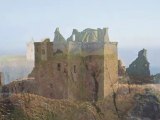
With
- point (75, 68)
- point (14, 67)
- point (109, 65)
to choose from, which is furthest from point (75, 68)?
point (14, 67)

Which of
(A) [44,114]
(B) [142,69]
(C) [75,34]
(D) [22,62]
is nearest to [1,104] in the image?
(A) [44,114]

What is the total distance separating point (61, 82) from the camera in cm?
5731

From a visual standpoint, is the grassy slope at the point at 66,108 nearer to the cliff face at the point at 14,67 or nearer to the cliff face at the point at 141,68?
the cliff face at the point at 141,68

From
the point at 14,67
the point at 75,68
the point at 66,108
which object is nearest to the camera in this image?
the point at 66,108

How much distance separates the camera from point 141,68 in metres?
70.5

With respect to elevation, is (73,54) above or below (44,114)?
above

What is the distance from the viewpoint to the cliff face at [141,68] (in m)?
70.0

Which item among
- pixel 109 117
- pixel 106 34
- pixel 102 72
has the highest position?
→ pixel 106 34

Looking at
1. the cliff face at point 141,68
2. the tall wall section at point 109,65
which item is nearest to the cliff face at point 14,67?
the cliff face at point 141,68

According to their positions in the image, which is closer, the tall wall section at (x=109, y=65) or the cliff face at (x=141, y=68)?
the tall wall section at (x=109, y=65)

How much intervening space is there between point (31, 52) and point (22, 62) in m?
13.8

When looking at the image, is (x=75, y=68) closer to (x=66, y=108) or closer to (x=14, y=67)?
(x=66, y=108)

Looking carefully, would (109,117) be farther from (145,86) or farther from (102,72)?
(145,86)

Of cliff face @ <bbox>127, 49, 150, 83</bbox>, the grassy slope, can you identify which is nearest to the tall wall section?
the grassy slope
